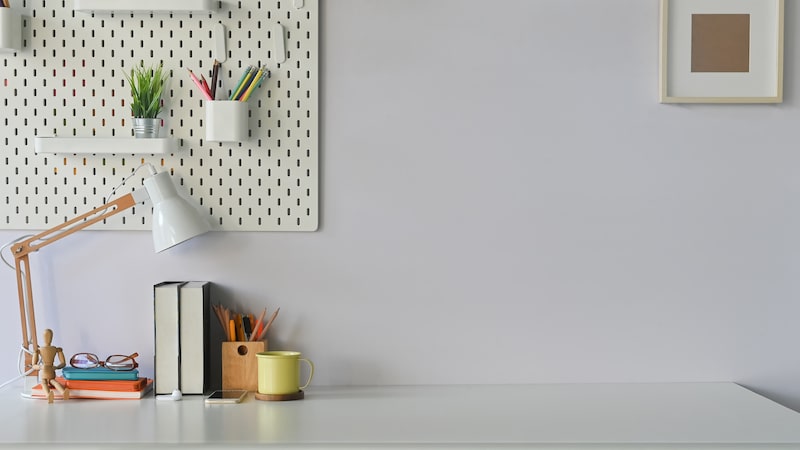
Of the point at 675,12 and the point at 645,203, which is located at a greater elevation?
the point at 675,12

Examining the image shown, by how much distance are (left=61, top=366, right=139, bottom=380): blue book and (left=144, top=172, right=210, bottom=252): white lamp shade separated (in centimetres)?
24

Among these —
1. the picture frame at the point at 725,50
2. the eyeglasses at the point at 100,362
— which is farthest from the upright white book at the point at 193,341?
the picture frame at the point at 725,50

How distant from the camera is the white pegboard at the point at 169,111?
5.73ft

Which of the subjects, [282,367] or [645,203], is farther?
[645,203]

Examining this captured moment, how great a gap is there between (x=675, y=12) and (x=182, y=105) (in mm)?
1028

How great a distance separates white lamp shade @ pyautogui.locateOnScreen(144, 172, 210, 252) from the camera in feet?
5.31

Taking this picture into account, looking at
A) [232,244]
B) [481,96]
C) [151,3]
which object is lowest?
[232,244]

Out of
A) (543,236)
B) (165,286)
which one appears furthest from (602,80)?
(165,286)

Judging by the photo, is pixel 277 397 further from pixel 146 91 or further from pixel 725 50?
pixel 725 50

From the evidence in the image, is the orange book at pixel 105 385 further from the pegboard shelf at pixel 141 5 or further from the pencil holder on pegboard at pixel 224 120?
the pegboard shelf at pixel 141 5

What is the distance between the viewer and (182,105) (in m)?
1.76

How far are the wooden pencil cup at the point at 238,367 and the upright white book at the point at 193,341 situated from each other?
5 centimetres

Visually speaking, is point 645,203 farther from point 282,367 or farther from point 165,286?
point 165,286

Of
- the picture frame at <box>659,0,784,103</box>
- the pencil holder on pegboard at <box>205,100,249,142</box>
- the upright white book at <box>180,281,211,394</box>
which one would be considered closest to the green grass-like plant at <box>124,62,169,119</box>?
the pencil holder on pegboard at <box>205,100,249,142</box>
